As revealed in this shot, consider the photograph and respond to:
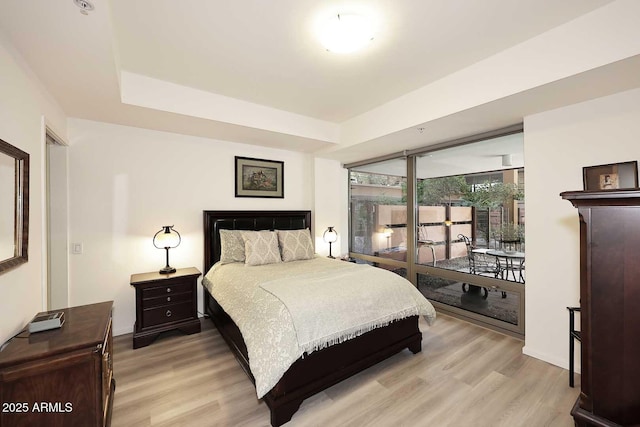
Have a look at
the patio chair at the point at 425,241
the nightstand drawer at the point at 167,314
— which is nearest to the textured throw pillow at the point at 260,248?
the nightstand drawer at the point at 167,314

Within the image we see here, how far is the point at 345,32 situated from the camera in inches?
74.7

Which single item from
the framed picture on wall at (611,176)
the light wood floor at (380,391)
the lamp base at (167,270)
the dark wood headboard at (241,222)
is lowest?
the light wood floor at (380,391)

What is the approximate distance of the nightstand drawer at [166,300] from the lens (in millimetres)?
2910

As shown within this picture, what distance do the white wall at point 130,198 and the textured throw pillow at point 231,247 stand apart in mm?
389

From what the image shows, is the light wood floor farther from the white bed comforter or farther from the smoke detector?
the smoke detector

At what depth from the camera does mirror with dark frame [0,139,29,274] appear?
1.52m

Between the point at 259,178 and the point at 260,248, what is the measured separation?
4.08 feet

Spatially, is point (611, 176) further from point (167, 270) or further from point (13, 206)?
point (167, 270)

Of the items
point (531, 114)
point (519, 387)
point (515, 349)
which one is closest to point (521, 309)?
point (515, 349)

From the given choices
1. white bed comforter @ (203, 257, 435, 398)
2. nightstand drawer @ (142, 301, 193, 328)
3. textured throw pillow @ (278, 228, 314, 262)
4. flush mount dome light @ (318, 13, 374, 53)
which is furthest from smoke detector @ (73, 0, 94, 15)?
textured throw pillow @ (278, 228, 314, 262)

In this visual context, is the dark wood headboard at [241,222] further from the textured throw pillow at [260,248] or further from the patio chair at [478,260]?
the patio chair at [478,260]

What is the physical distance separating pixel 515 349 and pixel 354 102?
122 inches

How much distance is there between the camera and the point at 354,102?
3.24 m

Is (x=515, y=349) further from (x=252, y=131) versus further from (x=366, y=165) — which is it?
(x=252, y=131)
